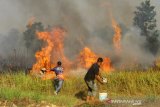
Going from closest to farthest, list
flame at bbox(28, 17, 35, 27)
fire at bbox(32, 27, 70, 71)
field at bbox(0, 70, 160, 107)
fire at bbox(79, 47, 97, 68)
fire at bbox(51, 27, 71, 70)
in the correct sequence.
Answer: field at bbox(0, 70, 160, 107) < fire at bbox(32, 27, 70, 71) < fire at bbox(79, 47, 97, 68) < fire at bbox(51, 27, 71, 70) < flame at bbox(28, 17, 35, 27)

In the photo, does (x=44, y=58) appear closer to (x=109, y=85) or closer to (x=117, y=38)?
(x=109, y=85)

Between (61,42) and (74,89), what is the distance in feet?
23.7

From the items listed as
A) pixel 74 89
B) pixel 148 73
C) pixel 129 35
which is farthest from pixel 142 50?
pixel 74 89

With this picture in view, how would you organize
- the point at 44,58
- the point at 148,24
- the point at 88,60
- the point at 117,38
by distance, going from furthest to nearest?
the point at 148,24 → the point at 117,38 → the point at 88,60 → the point at 44,58

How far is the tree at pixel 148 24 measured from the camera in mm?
32281

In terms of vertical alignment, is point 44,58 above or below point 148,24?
below

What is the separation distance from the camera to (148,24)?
127 ft

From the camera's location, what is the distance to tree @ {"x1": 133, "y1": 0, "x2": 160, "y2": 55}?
1271 inches

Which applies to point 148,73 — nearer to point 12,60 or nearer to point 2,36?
point 12,60

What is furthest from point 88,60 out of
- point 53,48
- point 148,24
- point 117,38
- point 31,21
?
point 148,24

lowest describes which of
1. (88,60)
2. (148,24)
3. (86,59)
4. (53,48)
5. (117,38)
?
(88,60)

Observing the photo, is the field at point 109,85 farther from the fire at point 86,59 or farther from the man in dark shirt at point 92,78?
the fire at point 86,59

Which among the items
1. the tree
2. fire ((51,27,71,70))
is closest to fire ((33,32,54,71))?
fire ((51,27,71,70))

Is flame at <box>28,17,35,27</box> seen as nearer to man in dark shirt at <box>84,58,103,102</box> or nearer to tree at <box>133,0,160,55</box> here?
tree at <box>133,0,160,55</box>
